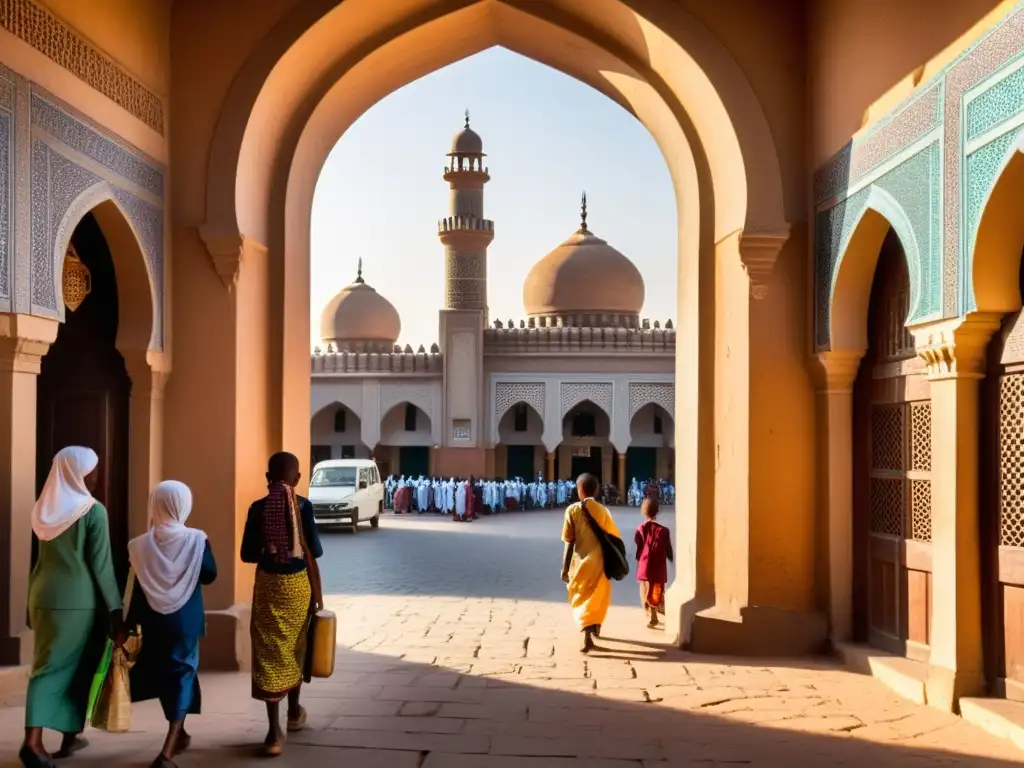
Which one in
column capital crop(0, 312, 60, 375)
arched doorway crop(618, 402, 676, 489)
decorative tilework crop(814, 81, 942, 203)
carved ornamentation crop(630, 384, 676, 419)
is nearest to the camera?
column capital crop(0, 312, 60, 375)

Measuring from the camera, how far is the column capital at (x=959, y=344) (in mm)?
5105

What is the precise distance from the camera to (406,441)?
28406 millimetres

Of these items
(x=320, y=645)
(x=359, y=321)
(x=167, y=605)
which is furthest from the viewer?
(x=359, y=321)

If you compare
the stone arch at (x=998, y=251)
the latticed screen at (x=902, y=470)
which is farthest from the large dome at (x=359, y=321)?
the stone arch at (x=998, y=251)

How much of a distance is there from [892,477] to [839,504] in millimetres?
450

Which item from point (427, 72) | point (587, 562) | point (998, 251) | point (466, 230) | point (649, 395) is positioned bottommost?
point (587, 562)

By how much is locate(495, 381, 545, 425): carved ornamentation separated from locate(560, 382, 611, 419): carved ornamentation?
612 mm

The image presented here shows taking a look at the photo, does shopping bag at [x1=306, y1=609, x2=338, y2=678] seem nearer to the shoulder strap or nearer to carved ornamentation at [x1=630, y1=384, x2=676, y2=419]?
the shoulder strap

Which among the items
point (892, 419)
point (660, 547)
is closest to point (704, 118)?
point (892, 419)

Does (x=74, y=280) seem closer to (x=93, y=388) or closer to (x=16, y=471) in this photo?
(x=93, y=388)

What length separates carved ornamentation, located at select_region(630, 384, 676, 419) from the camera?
27.3 metres

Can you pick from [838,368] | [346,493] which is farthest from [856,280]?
[346,493]

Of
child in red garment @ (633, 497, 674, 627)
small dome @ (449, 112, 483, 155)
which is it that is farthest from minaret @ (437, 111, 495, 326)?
child in red garment @ (633, 497, 674, 627)

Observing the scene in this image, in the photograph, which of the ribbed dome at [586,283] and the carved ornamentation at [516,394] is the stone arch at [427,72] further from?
the ribbed dome at [586,283]
